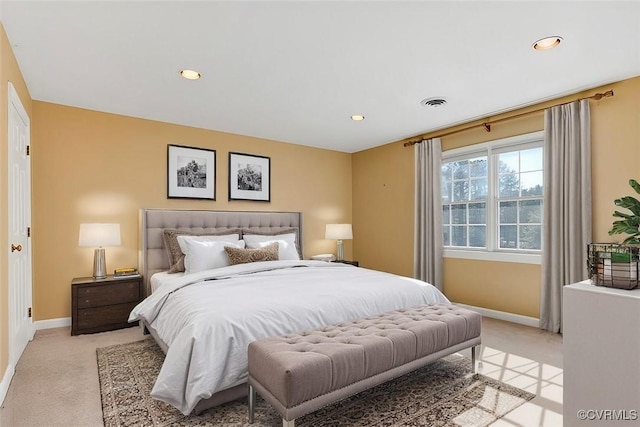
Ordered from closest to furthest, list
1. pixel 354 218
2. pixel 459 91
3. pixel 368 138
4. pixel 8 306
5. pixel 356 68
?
pixel 8 306 → pixel 356 68 → pixel 459 91 → pixel 368 138 → pixel 354 218

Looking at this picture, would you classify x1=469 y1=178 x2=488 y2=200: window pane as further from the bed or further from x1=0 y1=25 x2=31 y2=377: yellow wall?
x1=0 y1=25 x2=31 y2=377: yellow wall

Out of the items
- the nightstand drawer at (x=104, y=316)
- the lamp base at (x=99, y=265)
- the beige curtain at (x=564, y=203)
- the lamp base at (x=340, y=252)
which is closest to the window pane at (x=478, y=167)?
the beige curtain at (x=564, y=203)

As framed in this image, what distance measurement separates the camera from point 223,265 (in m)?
3.84

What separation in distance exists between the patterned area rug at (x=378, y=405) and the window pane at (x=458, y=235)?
2.20 m

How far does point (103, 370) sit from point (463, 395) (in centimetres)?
261

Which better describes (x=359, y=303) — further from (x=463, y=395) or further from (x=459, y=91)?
(x=459, y=91)

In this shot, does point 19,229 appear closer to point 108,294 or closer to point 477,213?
point 108,294

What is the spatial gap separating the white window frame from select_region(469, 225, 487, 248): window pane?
0.06 metres

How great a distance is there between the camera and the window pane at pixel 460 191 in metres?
4.55

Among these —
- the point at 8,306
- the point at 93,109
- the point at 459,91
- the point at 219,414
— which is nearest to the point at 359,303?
the point at 219,414

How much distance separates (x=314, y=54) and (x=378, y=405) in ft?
8.02

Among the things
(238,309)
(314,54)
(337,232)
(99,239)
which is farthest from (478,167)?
(99,239)

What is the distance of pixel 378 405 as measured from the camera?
216cm

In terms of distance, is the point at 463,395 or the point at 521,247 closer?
the point at 463,395
